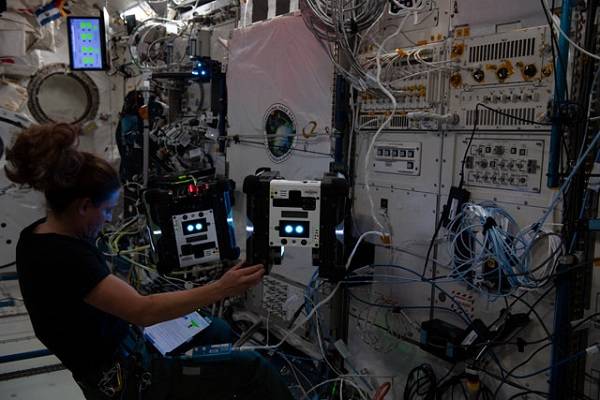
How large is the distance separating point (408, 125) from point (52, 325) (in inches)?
80.8

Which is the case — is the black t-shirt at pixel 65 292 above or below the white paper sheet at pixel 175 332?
above

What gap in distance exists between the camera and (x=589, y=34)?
1974 millimetres

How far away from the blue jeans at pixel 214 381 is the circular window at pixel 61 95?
4730mm

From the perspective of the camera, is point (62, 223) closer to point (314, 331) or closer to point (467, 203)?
point (467, 203)

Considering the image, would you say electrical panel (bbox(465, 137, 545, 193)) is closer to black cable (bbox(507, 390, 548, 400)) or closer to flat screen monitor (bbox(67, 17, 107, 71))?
black cable (bbox(507, 390, 548, 400))

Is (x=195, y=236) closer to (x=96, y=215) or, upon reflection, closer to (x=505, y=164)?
(x=96, y=215)

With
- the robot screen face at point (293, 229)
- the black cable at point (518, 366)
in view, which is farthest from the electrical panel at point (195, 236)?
the black cable at point (518, 366)

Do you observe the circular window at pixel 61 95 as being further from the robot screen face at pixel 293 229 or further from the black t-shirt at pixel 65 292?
the black t-shirt at pixel 65 292

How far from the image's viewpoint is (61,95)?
237 inches

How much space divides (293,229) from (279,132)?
5.23ft

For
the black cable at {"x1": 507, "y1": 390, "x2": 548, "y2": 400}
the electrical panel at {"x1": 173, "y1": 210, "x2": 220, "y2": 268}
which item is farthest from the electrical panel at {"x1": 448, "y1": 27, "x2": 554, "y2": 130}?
the electrical panel at {"x1": 173, "y1": 210, "x2": 220, "y2": 268}

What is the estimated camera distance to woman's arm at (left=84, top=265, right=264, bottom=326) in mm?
1573

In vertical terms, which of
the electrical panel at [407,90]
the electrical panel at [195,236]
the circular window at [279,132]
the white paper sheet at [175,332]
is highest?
the electrical panel at [407,90]

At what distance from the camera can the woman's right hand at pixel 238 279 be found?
1.80 metres
